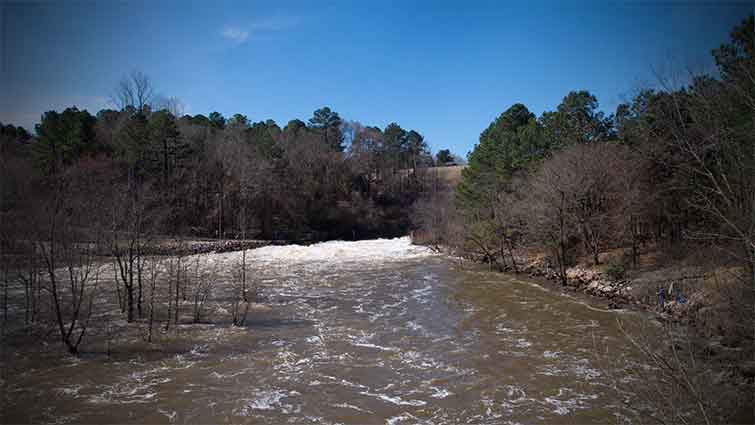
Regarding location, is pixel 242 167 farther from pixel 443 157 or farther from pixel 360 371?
pixel 443 157

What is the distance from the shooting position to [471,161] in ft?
123

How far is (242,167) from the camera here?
47.7 meters

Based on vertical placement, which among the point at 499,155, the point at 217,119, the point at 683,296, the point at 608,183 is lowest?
the point at 683,296

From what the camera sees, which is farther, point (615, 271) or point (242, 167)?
point (242, 167)

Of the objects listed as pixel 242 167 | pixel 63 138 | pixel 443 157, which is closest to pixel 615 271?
pixel 242 167

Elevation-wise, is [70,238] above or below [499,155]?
below

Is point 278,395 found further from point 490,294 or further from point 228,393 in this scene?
point 490,294

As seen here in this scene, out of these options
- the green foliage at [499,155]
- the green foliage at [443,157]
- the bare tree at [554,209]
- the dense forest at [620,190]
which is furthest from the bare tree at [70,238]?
→ the green foliage at [443,157]

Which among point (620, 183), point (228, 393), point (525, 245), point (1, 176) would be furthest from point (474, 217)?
point (1, 176)

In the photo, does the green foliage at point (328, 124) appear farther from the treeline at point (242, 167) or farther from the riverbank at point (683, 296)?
the riverbank at point (683, 296)

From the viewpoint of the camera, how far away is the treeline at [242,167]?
3891 centimetres

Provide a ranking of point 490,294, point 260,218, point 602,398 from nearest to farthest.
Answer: point 602,398 < point 490,294 < point 260,218

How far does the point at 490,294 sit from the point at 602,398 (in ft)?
35.8

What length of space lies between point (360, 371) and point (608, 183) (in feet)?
60.0
